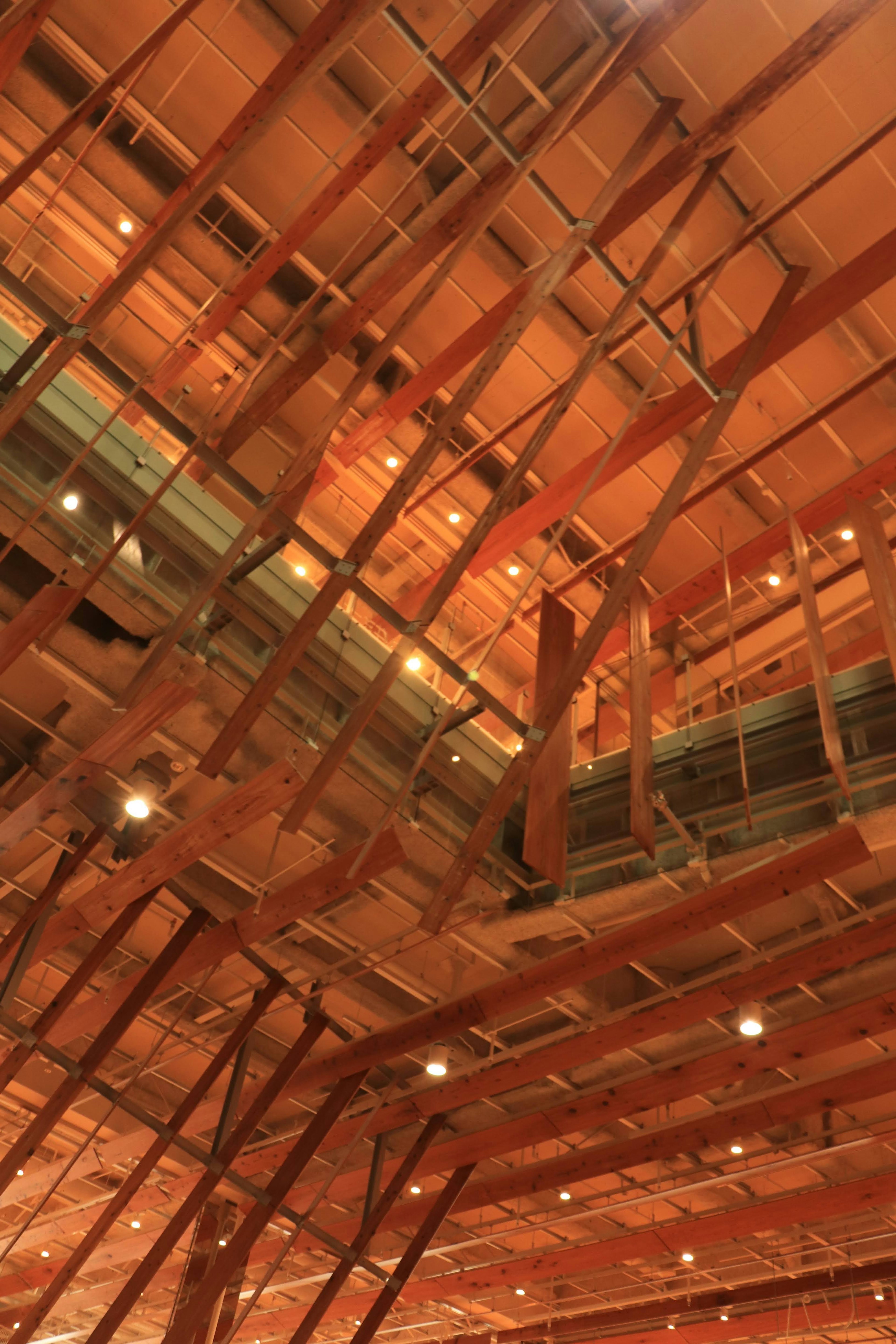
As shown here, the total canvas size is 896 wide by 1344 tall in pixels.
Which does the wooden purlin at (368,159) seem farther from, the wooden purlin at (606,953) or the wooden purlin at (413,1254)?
the wooden purlin at (413,1254)

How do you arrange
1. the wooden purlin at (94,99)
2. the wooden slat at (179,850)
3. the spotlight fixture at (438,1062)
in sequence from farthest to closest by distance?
the spotlight fixture at (438,1062)
the wooden slat at (179,850)
the wooden purlin at (94,99)

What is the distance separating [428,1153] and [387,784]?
4.03 m

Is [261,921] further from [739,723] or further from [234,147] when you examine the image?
[234,147]

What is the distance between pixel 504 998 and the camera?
28.5 ft

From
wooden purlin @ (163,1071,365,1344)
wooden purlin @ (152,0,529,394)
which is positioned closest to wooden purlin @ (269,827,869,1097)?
wooden purlin @ (163,1071,365,1344)

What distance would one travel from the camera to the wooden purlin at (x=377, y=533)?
598 centimetres

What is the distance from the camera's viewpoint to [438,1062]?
Result: 9906mm

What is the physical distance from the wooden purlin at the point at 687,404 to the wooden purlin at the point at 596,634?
52cm

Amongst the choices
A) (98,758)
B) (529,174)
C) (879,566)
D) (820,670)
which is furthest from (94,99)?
(879,566)

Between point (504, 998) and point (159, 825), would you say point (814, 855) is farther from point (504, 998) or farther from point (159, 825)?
point (159, 825)

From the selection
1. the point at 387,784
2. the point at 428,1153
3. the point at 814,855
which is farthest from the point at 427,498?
the point at 428,1153

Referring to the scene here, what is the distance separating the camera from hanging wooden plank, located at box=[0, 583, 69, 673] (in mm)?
6105

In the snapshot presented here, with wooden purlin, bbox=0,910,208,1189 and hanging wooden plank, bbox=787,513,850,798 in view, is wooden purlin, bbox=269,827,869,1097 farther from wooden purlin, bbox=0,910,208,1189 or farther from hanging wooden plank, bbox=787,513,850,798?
wooden purlin, bbox=0,910,208,1189

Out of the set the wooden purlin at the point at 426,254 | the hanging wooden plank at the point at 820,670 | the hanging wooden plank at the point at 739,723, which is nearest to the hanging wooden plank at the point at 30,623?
the wooden purlin at the point at 426,254
